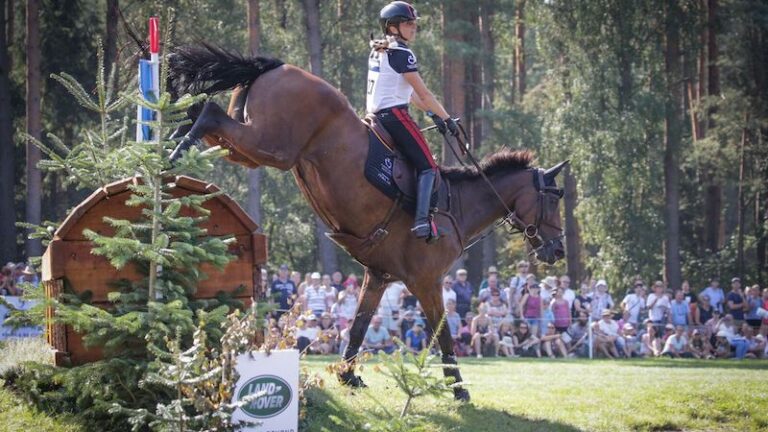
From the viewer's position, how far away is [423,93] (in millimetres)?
9289

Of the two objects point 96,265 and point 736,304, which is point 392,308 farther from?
point 96,265

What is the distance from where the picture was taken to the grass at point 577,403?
8682mm

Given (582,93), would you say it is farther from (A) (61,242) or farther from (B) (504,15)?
(A) (61,242)

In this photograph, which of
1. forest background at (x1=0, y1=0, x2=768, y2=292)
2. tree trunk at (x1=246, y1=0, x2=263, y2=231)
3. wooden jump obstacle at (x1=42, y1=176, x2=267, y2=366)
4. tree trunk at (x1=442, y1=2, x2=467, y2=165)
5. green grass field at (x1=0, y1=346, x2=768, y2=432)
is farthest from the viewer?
forest background at (x1=0, y1=0, x2=768, y2=292)

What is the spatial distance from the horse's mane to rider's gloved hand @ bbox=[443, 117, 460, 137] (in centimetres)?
79

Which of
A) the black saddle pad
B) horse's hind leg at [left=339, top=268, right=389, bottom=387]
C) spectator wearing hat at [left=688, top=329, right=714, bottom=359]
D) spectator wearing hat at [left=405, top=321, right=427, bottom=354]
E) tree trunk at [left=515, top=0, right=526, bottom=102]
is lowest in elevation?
spectator wearing hat at [left=688, top=329, right=714, bottom=359]

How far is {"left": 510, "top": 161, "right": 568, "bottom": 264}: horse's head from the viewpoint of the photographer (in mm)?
10570

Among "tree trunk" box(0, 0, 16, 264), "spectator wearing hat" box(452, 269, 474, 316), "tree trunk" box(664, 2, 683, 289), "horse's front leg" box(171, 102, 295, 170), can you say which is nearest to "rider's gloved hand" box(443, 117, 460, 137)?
"horse's front leg" box(171, 102, 295, 170)

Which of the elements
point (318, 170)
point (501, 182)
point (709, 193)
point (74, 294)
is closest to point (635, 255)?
point (709, 193)

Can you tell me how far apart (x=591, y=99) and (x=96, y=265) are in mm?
25667

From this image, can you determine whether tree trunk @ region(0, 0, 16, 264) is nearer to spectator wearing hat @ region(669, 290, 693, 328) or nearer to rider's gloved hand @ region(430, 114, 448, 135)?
spectator wearing hat @ region(669, 290, 693, 328)

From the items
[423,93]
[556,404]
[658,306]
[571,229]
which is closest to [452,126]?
[423,93]

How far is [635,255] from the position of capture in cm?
3328

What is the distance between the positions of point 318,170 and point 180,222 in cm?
256
